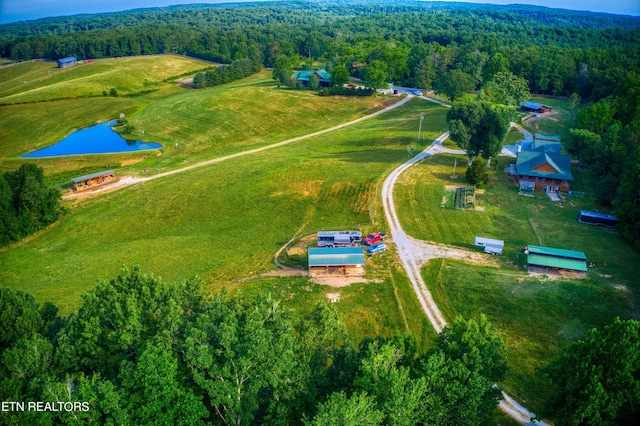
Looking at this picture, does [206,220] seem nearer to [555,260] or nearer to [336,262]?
[336,262]

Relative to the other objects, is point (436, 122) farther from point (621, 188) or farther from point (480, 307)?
point (480, 307)

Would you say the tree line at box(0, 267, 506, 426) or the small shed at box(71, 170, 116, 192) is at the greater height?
the tree line at box(0, 267, 506, 426)

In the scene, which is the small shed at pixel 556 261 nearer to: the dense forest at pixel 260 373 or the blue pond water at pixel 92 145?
the dense forest at pixel 260 373

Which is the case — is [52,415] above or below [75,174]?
above

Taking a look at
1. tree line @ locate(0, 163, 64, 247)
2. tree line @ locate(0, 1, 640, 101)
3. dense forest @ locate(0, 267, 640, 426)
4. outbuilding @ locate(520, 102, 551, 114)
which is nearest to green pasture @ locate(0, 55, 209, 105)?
tree line @ locate(0, 1, 640, 101)

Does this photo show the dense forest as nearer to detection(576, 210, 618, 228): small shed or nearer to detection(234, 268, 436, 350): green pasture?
detection(234, 268, 436, 350): green pasture

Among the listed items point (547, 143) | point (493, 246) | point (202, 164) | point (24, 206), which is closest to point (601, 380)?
point (493, 246)

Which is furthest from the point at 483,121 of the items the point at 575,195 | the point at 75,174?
the point at 75,174
